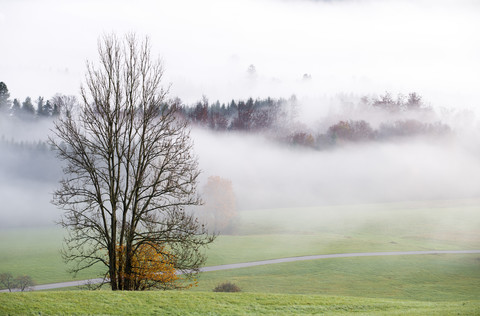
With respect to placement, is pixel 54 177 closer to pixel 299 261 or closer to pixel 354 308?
pixel 299 261

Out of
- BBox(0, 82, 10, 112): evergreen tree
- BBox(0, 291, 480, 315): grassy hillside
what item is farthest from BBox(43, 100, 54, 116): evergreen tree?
BBox(0, 291, 480, 315): grassy hillside

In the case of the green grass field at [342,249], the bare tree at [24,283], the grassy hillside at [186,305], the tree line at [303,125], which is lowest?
the green grass field at [342,249]

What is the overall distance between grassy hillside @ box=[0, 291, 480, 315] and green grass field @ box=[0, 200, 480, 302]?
18.7 metres

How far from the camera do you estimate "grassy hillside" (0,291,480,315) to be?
16.1 meters

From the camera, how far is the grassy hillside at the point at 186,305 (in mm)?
16078

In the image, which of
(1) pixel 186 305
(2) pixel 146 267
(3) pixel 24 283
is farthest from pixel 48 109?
(1) pixel 186 305

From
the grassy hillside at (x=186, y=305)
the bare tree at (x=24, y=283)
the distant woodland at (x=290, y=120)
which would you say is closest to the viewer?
the grassy hillside at (x=186, y=305)

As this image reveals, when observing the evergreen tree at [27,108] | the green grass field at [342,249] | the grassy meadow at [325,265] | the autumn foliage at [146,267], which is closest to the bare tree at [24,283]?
Answer: the grassy meadow at [325,265]

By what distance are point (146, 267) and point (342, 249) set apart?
4699 centimetres

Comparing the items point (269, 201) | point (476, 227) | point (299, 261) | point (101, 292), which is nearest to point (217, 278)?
point (299, 261)

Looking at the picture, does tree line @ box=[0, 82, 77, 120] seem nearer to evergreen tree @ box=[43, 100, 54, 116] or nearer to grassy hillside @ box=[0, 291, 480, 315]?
evergreen tree @ box=[43, 100, 54, 116]

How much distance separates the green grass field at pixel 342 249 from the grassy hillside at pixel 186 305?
18664mm

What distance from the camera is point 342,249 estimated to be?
6384 centimetres

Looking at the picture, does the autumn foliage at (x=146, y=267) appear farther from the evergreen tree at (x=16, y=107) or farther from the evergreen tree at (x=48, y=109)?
the evergreen tree at (x=16, y=107)
